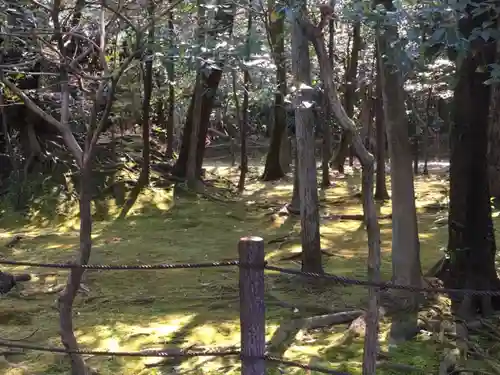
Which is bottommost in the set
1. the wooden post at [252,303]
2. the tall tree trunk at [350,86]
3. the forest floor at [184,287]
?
the forest floor at [184,287]

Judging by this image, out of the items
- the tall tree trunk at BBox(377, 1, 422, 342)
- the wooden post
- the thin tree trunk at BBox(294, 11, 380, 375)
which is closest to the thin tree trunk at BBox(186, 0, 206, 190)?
the tall tree trunk at BBox(377, 1, 422, 342)

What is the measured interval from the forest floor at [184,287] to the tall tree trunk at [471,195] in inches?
35.0

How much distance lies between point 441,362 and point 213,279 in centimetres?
379

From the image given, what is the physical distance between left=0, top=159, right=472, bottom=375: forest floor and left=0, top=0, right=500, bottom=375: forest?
0.03m

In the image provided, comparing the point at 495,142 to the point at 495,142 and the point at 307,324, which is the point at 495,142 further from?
the point at 307,324

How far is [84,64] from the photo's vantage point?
13.1 m

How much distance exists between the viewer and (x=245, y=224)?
12.4 metres

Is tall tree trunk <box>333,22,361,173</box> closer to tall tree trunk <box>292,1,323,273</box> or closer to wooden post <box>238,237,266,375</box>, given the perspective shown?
tall tree trunk <box>292,1,323,273</box>

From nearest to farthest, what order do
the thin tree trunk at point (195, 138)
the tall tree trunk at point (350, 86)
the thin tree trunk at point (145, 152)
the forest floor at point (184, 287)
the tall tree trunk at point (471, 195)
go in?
the forest floor at point (184, 287), the tall tree trunk at point (471, 195), the thin tree trunk at point (145, 152), the thin tree trunk at point (195, 138), the tall tree trunk at point (350, 86)

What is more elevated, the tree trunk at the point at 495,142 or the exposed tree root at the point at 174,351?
the tree trunk at the point at 495,142

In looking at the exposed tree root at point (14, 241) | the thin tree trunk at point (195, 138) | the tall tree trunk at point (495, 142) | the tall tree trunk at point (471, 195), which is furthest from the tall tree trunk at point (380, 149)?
the tall tree trunk at point (471, 195)

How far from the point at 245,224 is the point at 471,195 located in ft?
22.6

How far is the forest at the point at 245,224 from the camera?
12.1 feet

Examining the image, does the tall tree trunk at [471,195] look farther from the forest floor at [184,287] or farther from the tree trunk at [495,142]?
the tree trunk at [495,142]
